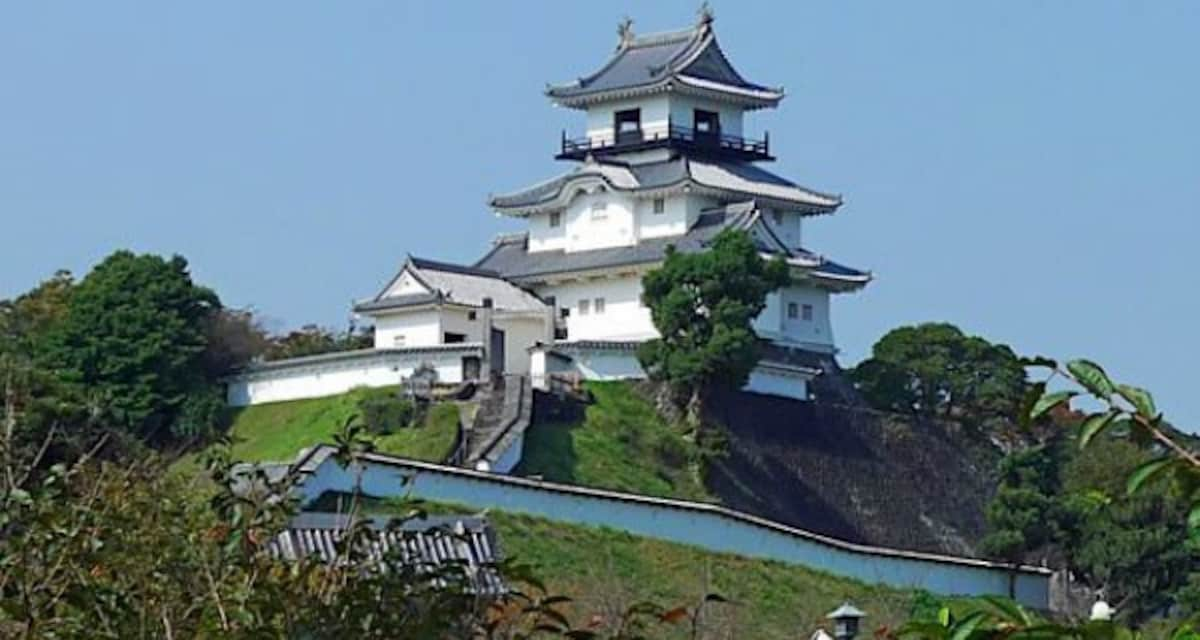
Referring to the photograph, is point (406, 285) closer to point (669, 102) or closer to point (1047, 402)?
point (669, 102)

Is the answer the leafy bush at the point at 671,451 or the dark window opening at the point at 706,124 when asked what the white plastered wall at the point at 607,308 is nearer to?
the leafy bush at the point at 671,451

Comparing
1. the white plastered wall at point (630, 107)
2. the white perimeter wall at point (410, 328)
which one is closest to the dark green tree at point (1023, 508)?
the white perimeter wall at point (410, 328)

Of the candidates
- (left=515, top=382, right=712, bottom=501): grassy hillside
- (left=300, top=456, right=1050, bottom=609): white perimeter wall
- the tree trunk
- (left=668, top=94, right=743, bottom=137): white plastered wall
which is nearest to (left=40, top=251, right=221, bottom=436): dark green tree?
(left=515, top=382, right=712, bottom=501): grassy hillside

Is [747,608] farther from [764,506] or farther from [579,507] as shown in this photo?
[764,506]

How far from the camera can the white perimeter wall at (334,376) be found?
3475 cm

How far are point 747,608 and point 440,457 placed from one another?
241 inches

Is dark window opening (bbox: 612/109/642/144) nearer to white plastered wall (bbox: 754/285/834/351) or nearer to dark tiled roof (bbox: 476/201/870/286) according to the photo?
dark tiled roof (bbox: 476/201/870/286)

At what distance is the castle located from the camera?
1391 inches

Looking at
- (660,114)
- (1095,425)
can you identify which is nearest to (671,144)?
(660,114)

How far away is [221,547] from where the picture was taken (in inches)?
243

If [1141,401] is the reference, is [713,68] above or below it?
above

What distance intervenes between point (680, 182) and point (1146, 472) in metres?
33.2

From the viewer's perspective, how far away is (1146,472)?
3961mm

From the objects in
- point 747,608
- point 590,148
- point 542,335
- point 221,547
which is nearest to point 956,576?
point 747,608
